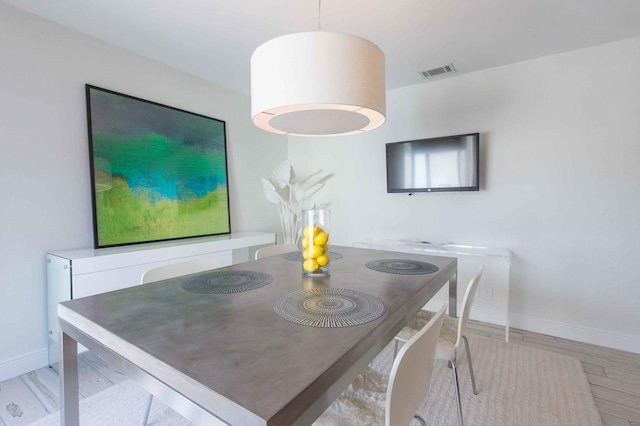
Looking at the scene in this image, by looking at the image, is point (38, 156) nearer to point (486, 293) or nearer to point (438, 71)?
point (438, 71)

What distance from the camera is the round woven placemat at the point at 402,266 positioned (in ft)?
5.04

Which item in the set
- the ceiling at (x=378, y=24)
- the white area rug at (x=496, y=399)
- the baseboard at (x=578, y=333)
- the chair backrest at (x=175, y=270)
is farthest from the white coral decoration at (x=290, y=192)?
the baseboard at (x=578, y=333)

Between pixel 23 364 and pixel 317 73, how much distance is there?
8.71 feet

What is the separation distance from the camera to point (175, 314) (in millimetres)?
994

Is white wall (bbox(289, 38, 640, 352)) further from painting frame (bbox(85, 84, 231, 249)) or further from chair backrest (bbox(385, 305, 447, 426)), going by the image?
chair backrest (bbox(385, 305, 447, 426))

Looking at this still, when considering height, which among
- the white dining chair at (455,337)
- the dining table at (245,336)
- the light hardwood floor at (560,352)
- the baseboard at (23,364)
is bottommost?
the light hardwood floor at (560,352)

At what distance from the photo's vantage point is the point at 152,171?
2.68m

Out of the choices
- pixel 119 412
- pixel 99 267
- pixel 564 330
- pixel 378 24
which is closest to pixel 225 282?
pixel 119 412

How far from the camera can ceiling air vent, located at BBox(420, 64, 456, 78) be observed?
2752 mm

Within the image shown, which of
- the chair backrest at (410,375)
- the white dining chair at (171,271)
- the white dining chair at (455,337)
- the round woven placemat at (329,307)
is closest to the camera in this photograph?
the chair backrest at (410,375)

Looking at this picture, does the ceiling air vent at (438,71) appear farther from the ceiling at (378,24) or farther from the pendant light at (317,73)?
the pendant light at (317,73)

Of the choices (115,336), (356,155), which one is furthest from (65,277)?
(356,155)

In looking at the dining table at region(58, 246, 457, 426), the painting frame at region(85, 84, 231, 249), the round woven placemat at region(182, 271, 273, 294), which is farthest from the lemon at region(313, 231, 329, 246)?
the painting frame at region(85, 84, 231, 249)

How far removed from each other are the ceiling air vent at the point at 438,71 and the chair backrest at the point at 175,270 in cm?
252
